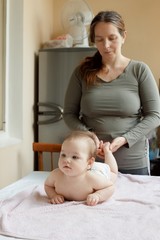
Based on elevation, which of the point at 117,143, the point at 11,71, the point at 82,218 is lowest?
the point at 82,218

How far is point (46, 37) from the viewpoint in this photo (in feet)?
8.48

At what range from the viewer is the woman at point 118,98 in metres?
1.25

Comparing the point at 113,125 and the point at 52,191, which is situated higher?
the point at 113,125

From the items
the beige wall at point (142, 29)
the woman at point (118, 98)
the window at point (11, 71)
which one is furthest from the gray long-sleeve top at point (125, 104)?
the beige wall at point (142, 29)

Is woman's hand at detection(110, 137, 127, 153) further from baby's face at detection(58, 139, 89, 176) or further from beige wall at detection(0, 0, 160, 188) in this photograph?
beige wall at detection(0, 0, 160, 188)

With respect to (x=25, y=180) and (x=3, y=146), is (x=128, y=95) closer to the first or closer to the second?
(x=25, y=180)

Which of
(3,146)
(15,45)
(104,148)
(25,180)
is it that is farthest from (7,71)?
(104,148)

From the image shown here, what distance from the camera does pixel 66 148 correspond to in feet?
2.91

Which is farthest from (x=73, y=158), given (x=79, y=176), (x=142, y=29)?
(x=142, y=29)

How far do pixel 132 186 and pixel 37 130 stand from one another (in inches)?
54.9

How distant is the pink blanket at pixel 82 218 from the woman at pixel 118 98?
0.98 feet

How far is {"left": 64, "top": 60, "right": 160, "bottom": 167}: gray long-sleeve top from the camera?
4.11 ft

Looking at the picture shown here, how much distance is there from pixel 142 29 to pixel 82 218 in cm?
216

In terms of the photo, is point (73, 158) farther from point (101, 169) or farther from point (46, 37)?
point (46, 37)
